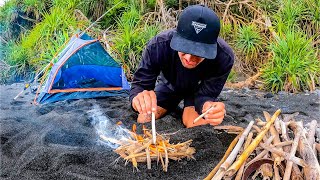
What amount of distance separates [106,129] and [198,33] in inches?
46.4

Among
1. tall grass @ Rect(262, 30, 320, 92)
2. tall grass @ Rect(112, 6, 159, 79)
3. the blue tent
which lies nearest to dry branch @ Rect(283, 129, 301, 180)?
the blue tent

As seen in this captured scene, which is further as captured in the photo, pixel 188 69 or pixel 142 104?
pixel 188 69

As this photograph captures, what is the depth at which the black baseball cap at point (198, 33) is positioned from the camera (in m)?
2.43

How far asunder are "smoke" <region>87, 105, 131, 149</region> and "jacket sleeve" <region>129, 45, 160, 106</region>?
1.02 feet

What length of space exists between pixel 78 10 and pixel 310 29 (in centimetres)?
391

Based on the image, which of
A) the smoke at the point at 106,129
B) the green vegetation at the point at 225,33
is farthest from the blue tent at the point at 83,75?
the green vegetation at the point at 225,33

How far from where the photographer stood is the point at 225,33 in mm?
6086

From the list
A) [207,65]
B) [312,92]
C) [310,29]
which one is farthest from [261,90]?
[207,65]

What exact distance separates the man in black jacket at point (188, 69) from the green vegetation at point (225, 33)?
1934 mm

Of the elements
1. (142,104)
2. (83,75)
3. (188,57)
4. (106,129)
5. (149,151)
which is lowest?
(106,129)

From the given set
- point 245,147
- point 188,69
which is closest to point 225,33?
point 188,69

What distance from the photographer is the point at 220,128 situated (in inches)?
108

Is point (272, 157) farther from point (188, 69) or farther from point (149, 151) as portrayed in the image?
point (188, 69)

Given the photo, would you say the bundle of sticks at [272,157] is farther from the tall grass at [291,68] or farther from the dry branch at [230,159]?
the tall grass at [291,68]
